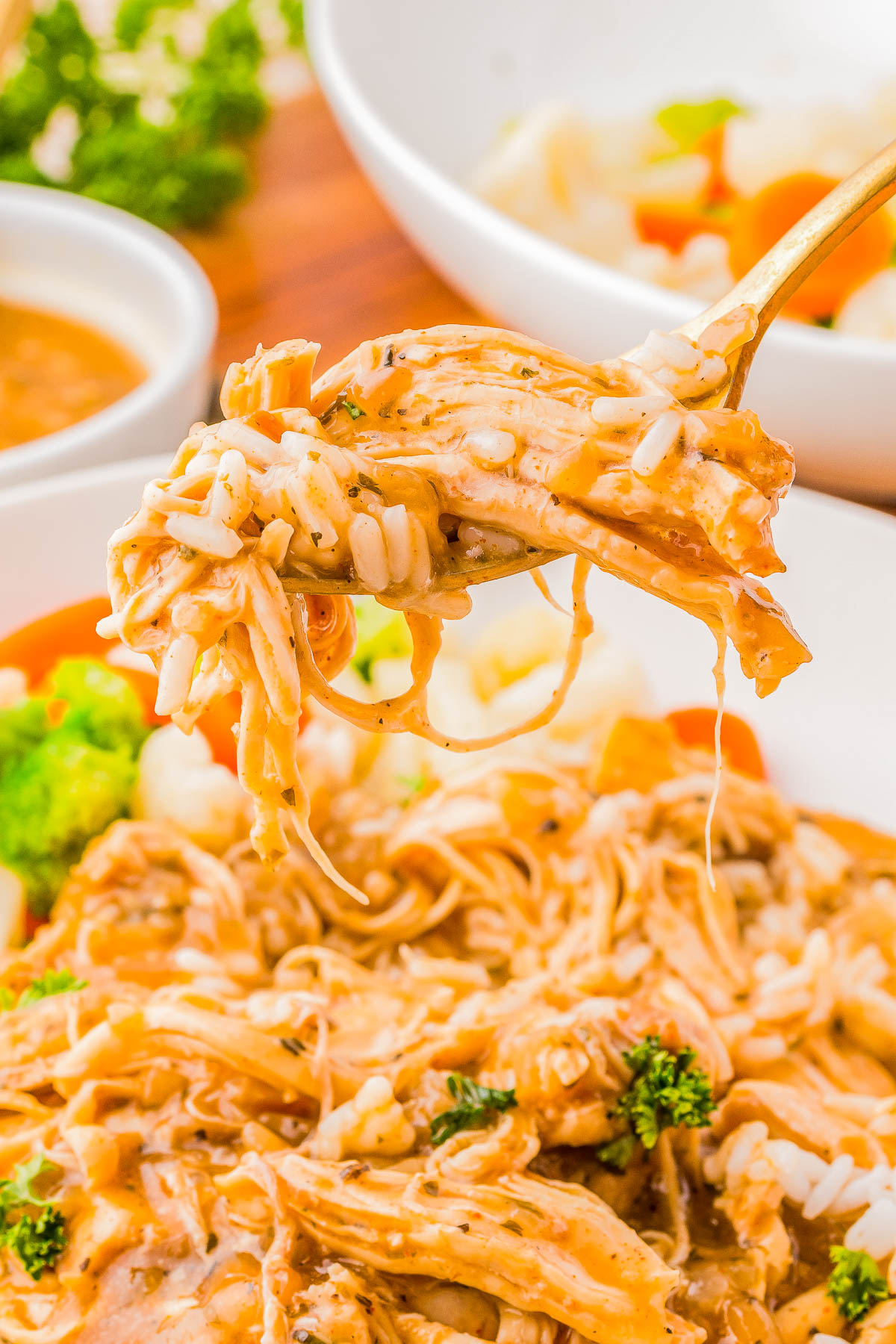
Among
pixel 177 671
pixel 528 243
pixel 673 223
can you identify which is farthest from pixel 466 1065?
pixel 673 223

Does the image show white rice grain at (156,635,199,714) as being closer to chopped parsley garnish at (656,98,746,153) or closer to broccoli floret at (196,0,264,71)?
chopped parsley garnish at (656,98,746,153)

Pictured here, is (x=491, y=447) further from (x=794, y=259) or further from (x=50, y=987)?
(x=50, y=987)

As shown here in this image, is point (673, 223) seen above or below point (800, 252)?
below

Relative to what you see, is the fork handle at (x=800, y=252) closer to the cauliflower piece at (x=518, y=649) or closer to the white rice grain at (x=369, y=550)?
the white rice grain at (x=369, y=550)

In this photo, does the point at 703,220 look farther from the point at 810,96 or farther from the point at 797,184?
the point at 810,96

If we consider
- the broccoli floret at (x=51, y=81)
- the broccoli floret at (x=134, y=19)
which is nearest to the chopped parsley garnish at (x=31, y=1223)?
the broccoli floret at (x=51, y=81)

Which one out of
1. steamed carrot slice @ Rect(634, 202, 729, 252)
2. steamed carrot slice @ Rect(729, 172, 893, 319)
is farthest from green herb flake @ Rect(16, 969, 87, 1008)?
steamed carrot slice @ Rect(634, 202, 729, 252)

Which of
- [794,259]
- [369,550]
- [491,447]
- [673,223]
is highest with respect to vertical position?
[794,259]
